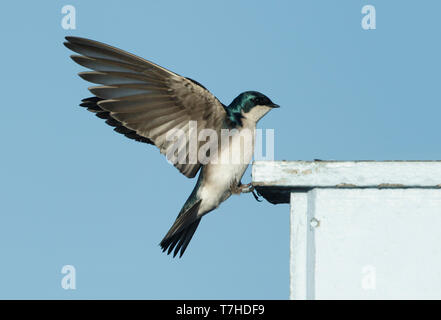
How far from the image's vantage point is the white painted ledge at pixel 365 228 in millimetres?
2162

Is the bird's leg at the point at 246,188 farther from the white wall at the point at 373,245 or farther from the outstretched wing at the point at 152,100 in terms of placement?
the white wall at the point at 373,245

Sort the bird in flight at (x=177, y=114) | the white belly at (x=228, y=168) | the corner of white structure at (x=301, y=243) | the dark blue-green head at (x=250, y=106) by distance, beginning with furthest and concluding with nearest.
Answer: the dark blue-green head at (x=250, y=106) → the white belly at (x=228, y=168) → the bird in flight at (x=177, y=114) → the corner of white structure at (x=301, y=243)

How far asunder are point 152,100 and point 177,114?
0.34ft

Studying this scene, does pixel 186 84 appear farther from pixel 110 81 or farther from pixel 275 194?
pixel 275 194

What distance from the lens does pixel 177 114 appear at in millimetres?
3109

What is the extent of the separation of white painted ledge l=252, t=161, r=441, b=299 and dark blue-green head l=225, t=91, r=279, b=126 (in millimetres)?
1019

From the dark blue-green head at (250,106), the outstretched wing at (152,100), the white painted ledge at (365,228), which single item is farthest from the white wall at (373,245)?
the dark blue-green head at (250,106)

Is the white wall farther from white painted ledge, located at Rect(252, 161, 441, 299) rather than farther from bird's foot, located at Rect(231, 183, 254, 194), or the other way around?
bird's foot, located at Rect(231, 183, 254, 194)

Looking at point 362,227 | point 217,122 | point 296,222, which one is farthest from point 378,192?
point 217,122

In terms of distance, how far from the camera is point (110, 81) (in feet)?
9.77

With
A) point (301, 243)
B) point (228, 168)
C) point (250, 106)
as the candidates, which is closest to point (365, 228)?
point (301, 243)

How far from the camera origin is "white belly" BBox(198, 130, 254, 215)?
3205mm
